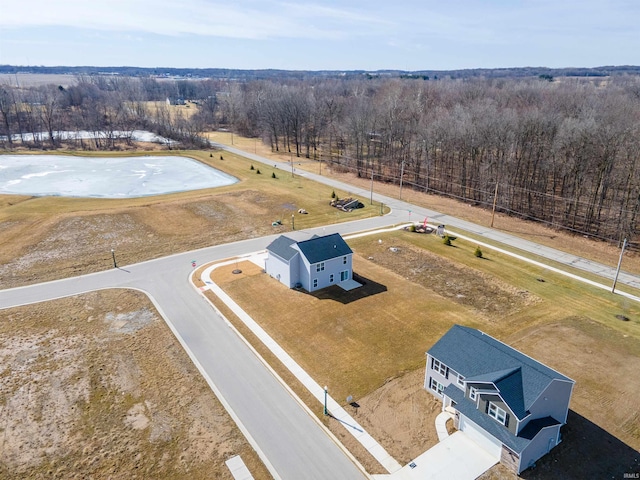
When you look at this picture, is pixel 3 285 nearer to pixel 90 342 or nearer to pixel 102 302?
pixel 102 302

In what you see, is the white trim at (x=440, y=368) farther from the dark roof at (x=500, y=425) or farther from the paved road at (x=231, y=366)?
the paved road at (x=231, y=366)

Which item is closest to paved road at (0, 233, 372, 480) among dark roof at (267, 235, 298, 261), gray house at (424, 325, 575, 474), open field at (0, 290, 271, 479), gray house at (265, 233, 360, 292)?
open field at (0, 290, 271, 479)

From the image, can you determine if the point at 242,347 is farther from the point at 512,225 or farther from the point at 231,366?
the point at 512,225

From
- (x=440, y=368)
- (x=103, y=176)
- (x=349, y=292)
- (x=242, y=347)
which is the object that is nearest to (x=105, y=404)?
(x=242, y=347)

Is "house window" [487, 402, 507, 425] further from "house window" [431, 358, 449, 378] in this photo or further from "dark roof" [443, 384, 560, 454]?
"house window" [431, 358, 449, 378]

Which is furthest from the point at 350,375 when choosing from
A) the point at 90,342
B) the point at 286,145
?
the point at 286,145

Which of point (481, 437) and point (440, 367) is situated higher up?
point (440, 367)
